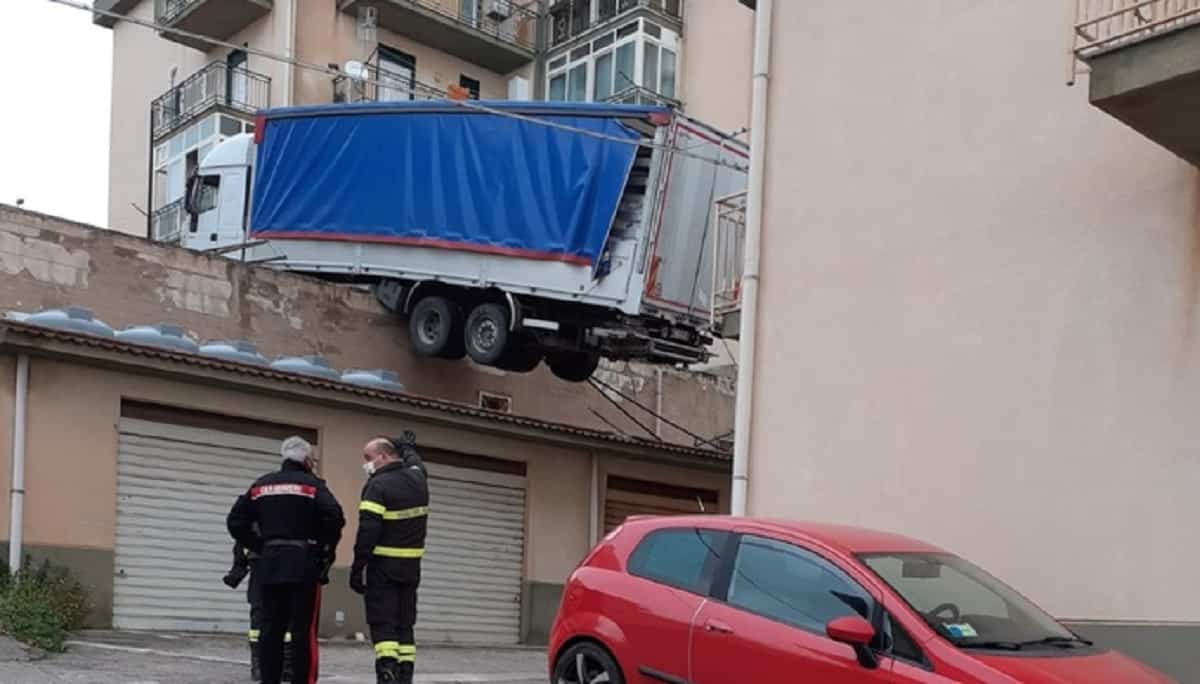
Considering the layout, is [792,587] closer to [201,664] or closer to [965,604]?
Answer: [965,604]

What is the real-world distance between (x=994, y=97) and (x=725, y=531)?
451 centimetres

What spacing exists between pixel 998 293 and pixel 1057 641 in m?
3.61

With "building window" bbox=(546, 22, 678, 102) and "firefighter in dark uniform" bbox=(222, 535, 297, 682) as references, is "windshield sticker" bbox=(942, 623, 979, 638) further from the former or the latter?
"building window" bbox=(546, 22, 678, 102)

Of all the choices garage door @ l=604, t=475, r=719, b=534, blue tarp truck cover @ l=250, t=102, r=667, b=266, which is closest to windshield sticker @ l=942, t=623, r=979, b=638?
blue tarp truck cover @ l=250, t=102, r=667, b=266

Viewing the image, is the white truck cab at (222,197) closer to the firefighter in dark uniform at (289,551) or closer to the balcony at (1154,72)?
the firefighter in dark uniform at (289,551)

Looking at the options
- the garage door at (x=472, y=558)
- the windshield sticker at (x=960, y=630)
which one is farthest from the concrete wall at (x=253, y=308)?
the windshield sticker at (x=960, y=630)

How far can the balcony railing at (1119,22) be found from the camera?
25.3 ft

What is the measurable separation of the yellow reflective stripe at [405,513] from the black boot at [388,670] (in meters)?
0.87

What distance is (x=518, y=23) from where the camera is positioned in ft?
105

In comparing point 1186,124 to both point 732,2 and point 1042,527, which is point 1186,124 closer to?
point 1042,527

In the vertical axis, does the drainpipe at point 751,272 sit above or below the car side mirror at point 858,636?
above

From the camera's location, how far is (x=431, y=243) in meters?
17.9

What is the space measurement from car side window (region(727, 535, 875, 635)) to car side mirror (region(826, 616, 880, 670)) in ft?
0.59

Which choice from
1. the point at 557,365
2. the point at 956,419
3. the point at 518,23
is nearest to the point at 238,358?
the point at 557,365
